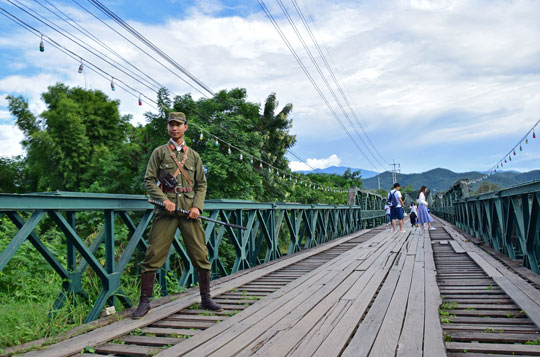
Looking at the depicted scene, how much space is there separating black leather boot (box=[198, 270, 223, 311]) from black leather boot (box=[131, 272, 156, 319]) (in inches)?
15.6

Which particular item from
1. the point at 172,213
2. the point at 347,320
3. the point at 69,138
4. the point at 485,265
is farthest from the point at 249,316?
the point at 69,138

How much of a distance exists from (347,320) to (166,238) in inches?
55.7

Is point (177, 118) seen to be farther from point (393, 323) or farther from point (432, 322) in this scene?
point (432, 322)

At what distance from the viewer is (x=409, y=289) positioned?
3711 mm

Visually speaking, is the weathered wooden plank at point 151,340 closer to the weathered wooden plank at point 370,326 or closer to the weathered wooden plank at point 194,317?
the weathered wooden plank at point 194,317

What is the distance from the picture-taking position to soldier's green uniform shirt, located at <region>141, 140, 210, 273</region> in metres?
3.12

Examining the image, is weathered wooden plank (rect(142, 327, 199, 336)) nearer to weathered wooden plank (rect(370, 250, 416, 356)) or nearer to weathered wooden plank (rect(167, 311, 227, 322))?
weathered wooden plank (rect(167, 311, 227, 322))

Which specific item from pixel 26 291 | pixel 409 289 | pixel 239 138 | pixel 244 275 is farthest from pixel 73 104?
pixel 409 289

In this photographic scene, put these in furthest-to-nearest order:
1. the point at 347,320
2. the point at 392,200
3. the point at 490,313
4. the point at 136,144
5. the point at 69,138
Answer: the point at 69,138 → the point at 136,144 → the point at 392,200 → the point at 490,313 → the point at 347,320

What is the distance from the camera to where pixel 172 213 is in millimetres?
3146

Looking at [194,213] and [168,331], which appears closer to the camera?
[168,331]

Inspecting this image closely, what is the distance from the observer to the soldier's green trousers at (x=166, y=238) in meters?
3.11

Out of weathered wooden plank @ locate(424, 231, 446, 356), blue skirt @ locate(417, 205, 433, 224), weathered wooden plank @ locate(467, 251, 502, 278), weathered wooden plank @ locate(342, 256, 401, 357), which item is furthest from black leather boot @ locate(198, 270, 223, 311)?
blue skirt @ locate(417, 205, 433, 224)

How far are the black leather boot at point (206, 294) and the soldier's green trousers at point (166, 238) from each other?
124 millimetres
